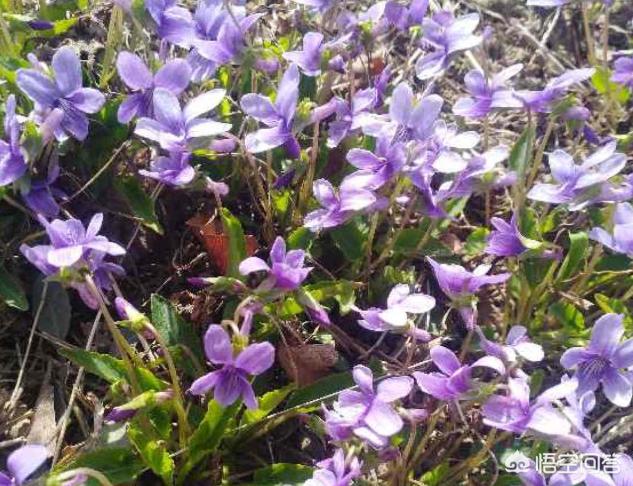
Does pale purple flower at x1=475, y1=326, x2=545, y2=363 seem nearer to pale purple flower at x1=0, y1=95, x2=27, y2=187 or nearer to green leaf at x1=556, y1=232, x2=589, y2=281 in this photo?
green leaf at x1=556, y1=232, x2=589, y2=281

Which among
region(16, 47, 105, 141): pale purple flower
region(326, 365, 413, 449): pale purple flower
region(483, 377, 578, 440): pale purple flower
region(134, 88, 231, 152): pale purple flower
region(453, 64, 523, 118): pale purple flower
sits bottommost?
region(483, 377, 578, 440): pale purple flower

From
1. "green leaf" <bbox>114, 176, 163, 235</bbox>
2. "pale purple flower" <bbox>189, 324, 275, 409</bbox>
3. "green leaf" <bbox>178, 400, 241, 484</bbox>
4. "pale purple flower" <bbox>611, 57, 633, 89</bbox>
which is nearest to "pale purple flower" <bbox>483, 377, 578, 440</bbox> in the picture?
"pale purple flower" <bbox>189, 324, 275, 409</bbox>

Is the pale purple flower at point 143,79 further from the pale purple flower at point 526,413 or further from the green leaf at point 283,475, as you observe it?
the pale purple flower at point 526,413

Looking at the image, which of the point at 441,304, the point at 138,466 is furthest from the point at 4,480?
the point at 441,304

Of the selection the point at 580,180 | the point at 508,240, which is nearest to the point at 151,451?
the point at 508,240

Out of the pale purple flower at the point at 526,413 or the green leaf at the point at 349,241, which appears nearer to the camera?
the pale purple flower at the point at 526,413

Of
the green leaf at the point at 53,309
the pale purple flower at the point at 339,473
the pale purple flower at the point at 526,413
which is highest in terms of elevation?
the pale purple flower at the point at 526,413

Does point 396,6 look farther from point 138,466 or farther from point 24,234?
point 138,466

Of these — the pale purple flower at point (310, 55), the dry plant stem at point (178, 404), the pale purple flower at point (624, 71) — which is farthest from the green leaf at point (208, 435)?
the pale purple flower at point (624, 71)
